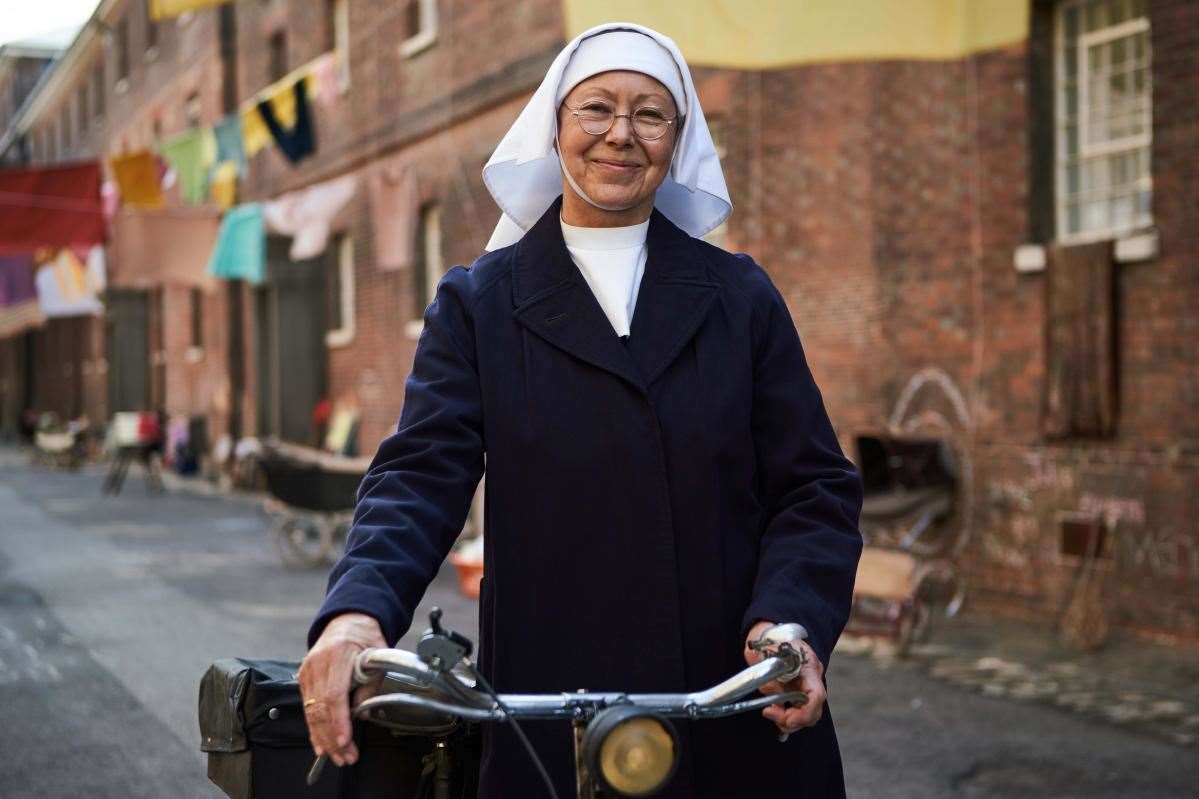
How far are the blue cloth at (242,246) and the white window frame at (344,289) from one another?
7.84ft

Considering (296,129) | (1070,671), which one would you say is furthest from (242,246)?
(1070,671)

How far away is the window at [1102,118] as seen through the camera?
10.4m

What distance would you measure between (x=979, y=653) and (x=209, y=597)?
5.70 metres

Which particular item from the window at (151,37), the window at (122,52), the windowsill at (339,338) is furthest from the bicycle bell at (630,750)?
the window at (122,52)

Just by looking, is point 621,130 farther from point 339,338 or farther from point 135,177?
point 135,177

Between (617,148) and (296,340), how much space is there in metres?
22.7

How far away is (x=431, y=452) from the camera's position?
239cm

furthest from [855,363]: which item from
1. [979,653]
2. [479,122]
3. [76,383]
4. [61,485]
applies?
[76,383]

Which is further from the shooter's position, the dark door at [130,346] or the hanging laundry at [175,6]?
the dark door at [130,346]

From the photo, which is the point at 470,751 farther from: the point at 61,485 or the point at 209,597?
the point at 61,485

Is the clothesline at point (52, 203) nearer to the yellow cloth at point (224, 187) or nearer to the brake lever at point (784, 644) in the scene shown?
the yellow cloth at point (224, 187)

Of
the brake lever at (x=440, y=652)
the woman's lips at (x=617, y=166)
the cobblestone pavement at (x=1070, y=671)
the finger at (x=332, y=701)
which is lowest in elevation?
the cobblestone pavement at (x=1070, y=671)

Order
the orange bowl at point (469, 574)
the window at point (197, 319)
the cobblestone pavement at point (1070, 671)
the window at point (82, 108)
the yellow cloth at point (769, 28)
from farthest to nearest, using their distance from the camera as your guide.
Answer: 1. the window at point (82, 108)
2. the window at point (197, 319)
3. the orange bowl at point (469, 574)
4. the yellow cloth at point (769, 28)
5. the cobblestone pavement at point (1070, 671)

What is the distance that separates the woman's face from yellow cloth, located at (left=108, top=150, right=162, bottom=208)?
845 inches
